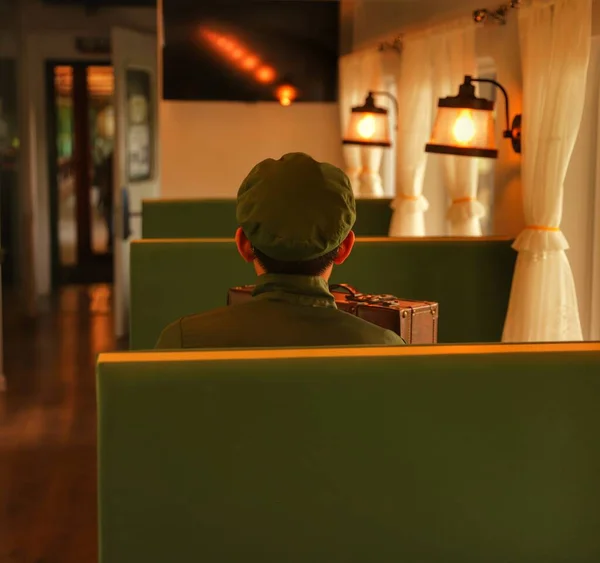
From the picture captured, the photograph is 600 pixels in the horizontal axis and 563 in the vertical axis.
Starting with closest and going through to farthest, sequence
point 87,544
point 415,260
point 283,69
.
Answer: point 87,544 → point 415,260 → point 283,69

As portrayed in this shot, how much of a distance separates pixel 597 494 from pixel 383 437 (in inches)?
17.6

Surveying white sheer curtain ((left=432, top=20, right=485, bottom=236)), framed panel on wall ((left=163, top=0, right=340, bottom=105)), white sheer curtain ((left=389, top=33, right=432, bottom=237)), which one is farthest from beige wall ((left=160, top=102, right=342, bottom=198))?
white sheer curtain ((left=432, top=20, right=485, bottom=236))

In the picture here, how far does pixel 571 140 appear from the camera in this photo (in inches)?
141

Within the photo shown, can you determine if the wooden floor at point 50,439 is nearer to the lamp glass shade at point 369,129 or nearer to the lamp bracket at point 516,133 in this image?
the lamp glass shade at point 369,129

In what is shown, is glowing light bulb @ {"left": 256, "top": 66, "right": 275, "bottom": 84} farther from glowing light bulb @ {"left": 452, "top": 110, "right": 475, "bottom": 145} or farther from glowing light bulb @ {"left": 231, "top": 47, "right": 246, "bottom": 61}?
glowing light bulb @ {"left": 452, "top": 110, "right": 475, "bottom": 145}

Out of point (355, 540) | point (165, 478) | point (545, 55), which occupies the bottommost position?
point (355, 540)

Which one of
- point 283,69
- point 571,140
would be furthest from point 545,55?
point 283,69

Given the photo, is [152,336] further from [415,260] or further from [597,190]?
[597,190]

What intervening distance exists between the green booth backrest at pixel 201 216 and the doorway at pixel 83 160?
3.89 metres

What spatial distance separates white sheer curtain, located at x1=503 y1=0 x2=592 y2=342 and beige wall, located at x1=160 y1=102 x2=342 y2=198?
10.9 feet

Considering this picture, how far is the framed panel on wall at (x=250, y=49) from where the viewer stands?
6.50 m

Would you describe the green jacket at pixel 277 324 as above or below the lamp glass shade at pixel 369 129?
below

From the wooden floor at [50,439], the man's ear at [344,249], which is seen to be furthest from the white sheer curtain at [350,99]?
the man's ear at [344,249]

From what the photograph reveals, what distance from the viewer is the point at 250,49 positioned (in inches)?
258
